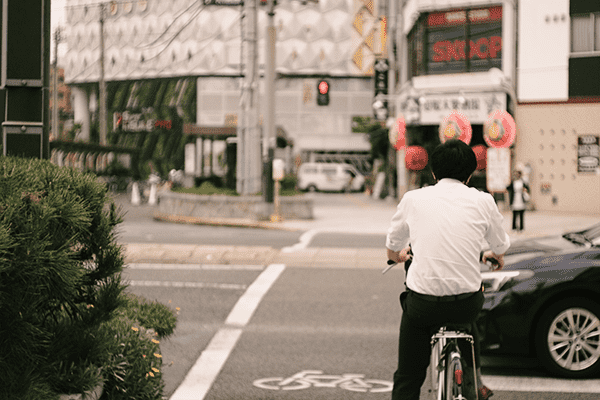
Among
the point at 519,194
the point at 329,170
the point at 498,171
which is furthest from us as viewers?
the point at 329,170

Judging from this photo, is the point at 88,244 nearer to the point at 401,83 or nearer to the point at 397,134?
the point at 397,134

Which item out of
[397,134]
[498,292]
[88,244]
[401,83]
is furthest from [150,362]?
[401,83]

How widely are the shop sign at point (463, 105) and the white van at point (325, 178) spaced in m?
21.0

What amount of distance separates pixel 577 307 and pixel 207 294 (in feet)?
16.9

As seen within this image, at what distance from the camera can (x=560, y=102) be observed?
1187 inches

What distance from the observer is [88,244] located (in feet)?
13.3

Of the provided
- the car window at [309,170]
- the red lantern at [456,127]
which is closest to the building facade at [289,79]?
the car window at [309,170]

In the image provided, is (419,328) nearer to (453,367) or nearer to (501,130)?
(453,367)

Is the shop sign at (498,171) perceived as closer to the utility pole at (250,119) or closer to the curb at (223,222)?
the curb at (223,222)

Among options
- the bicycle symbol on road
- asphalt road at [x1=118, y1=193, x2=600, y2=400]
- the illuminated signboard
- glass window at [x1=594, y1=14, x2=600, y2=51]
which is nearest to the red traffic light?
the illuminated signboard

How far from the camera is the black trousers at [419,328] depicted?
372cm

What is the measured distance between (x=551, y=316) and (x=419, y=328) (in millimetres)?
2384

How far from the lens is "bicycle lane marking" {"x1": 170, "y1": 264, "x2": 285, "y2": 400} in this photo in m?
5.68

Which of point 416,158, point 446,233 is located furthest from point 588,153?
point 446,233
